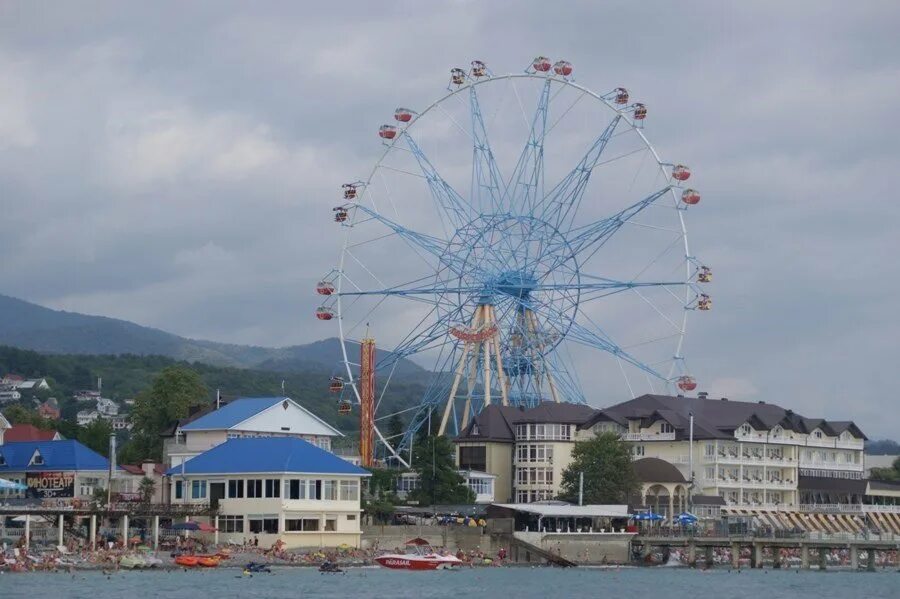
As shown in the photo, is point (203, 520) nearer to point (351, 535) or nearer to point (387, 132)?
point (351, 535)

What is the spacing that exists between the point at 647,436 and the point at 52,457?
46586 millimetres

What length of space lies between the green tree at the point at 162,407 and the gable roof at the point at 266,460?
29895 mm

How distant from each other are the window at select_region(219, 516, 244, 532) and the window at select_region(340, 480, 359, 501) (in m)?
6.75

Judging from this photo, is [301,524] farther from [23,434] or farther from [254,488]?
[23,434]

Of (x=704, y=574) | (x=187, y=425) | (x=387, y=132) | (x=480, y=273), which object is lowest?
(x=704, y=574)

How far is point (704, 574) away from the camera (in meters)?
98.6

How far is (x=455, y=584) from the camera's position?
270 feet

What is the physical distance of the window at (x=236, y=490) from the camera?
97812mm

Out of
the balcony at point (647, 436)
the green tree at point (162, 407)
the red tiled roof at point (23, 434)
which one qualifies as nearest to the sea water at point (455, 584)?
the balcony at point (647, 436)

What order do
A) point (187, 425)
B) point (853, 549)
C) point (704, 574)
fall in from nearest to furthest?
point (704, 574) → point (853, 549) → point (187, 425)

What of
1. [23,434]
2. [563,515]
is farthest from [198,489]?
[23,434]

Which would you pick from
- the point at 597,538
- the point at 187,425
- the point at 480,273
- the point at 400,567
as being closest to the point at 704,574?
the point at 597,538

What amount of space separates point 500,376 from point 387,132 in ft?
69.4

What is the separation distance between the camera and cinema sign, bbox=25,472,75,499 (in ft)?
353
